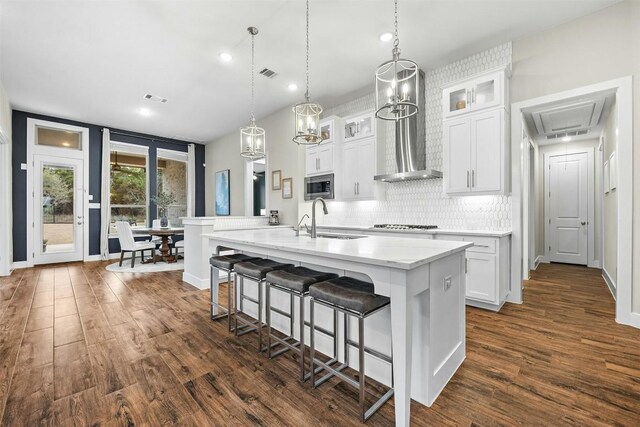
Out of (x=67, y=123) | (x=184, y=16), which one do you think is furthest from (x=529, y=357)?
(x=67, y=123)

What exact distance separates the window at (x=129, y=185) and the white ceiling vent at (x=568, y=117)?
8.54 meters

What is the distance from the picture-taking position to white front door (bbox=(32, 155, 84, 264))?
612cm

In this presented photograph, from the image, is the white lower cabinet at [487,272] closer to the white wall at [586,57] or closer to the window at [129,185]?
the white wall at [586,57]

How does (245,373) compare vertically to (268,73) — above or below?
below

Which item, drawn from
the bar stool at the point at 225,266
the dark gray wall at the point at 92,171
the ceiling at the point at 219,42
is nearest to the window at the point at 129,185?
the dark gray wall at the point at 92,171

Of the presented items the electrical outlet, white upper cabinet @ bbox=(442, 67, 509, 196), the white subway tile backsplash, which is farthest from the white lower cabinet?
the electrical outlet

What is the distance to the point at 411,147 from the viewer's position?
4.11 metres

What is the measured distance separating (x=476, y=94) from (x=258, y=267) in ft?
11.0

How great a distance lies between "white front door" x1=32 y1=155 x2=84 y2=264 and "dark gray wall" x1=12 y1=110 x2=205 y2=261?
182 millimetres

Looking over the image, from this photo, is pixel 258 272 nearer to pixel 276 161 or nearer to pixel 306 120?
pixel 306 120

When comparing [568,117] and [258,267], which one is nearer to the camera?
[258,267]

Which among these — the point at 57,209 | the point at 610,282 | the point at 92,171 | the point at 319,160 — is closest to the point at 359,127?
the point at 319,160

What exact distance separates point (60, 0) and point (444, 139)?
4.53 m

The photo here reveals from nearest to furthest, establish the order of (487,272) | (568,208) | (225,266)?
(225,266)
(487,272)
(568,208)
